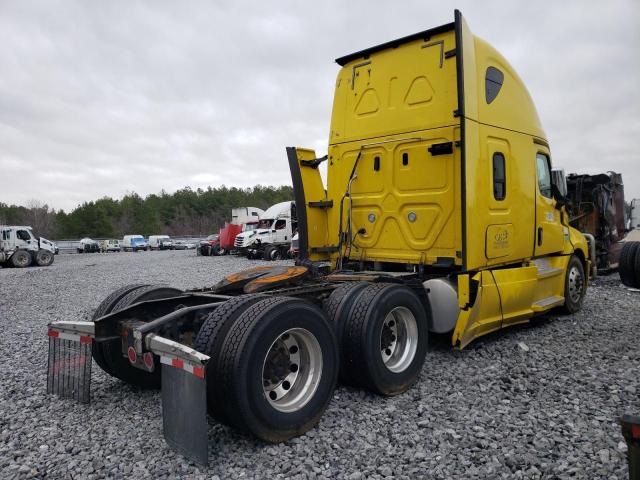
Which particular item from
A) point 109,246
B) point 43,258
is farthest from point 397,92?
point 109,246

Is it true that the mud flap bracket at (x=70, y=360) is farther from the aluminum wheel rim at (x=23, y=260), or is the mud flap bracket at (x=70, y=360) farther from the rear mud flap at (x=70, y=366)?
the aluminum wheel rim at (x=23, y=260)

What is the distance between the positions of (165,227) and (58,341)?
8681 centimetres

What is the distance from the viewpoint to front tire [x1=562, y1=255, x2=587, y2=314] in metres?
7.19

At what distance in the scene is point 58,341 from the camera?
394cm

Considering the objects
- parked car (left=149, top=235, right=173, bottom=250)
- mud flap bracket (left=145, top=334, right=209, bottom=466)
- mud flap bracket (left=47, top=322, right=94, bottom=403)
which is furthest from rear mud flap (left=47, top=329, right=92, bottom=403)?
parked car (left=149, top=235, right=173, bottom=250)

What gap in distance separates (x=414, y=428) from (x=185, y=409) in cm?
167

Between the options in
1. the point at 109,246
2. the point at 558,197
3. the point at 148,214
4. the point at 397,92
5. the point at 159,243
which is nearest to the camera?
the point at 397,92

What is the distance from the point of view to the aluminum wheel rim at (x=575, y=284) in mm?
7375

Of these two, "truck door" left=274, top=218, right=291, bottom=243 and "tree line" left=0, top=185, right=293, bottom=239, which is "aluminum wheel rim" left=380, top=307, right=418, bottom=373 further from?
"tree line" left=0, top=185, right=293, bottom=239

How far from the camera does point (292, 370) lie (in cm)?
347

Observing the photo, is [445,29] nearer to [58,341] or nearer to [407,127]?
[407,127]

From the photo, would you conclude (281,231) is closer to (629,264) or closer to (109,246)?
(629,264)

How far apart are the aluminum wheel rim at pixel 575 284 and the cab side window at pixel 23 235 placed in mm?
29403

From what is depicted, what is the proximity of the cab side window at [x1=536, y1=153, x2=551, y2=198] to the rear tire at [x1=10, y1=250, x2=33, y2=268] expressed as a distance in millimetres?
28798
